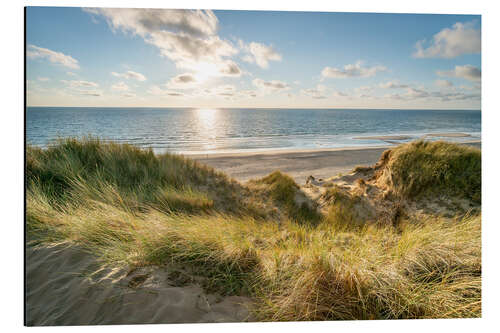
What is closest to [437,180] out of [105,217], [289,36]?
[289,36]

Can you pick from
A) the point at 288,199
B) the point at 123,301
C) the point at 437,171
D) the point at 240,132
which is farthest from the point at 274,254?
the point at 240,132

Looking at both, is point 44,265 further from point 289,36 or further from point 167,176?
point 289,36

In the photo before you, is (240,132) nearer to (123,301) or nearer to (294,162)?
(294,162)

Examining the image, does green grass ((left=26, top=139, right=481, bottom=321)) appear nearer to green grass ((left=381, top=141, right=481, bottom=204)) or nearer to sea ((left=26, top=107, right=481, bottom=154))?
green grass ((left=381, top=141, right=481, bottom=204))

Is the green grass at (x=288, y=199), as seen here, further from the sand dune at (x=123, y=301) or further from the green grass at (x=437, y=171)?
the sand dune at (x=123, y=301)

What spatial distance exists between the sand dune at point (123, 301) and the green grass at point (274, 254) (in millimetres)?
108

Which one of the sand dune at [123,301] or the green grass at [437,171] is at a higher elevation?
the green grass at [437,171]

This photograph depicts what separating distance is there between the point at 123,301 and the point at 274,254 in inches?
45.9

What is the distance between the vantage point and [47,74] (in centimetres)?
262

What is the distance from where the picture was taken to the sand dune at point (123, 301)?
1.67 m

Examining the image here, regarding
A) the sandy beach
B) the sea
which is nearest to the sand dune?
the sea

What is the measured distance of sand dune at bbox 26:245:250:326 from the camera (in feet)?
5.48

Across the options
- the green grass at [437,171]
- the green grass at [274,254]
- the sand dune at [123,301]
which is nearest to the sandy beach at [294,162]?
the green grass at [437,171]

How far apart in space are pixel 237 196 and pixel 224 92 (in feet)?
5.57
